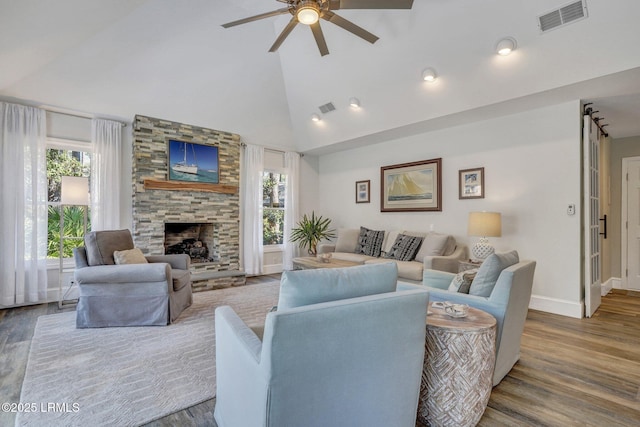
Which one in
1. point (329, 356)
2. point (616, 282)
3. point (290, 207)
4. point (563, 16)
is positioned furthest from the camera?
point (290, 207)

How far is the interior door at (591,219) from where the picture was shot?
380cm

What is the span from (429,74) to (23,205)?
5.48m

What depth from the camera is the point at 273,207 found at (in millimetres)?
6707

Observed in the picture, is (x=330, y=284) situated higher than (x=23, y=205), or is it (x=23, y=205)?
(x=23, y=205)

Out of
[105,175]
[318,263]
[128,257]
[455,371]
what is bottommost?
[455,371]

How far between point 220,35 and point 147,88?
4.42ft

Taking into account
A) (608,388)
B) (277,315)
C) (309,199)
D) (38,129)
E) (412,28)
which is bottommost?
(608,388)

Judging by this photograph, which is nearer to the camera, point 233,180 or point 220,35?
point 220,35

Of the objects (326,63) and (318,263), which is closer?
(326,63)

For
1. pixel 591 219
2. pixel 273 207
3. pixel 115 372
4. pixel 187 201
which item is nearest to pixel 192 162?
pixel 187 201

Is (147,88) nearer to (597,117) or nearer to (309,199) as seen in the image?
(309,199)

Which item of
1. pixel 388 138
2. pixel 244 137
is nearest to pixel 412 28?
pixel 388 138

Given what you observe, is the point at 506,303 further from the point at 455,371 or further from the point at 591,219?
the point at 591,219

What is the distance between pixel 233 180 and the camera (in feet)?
19.4
